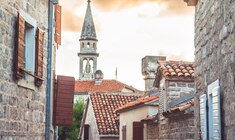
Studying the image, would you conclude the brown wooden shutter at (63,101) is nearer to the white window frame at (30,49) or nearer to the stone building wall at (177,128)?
the stone building wall at (177,128)

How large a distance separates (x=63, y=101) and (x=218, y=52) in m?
5.73

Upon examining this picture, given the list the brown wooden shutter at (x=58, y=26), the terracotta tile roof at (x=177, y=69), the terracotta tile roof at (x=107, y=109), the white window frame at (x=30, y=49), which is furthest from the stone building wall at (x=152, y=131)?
the white window frame at (x=30, y=49)

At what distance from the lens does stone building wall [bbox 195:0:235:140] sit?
7291 mm

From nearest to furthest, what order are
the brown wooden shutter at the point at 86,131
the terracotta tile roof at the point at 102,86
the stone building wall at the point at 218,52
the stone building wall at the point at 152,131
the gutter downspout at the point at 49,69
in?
the stone building wall at the point at 218,52 → the gutter downspout at the point at 49,69 → the stone building wall at the point at 152,131 → the brown wooden shutter at the point at 86,131 → the terracotta tile roof at the point at 102,86

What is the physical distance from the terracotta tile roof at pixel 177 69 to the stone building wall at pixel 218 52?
528cm

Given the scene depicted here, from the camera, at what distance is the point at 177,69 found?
54.0 feet

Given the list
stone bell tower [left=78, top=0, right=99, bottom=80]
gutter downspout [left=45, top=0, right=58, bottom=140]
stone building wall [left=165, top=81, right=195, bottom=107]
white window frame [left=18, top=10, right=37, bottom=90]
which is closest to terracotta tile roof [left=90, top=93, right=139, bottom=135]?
stone building wall [left=165, top=81, right=195, bottom=107]

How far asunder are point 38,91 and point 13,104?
1723 millimetres

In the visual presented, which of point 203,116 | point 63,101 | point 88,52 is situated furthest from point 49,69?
point 88,52

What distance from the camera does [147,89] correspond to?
77.1 feet

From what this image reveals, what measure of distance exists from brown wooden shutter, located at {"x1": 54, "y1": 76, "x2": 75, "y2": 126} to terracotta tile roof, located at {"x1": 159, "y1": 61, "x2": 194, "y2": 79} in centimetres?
383

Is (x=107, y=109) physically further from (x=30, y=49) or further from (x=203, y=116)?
(x=203, y=116)

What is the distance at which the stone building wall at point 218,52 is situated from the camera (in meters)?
7.29

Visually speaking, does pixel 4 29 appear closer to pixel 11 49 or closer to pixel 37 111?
pixel 11 49
